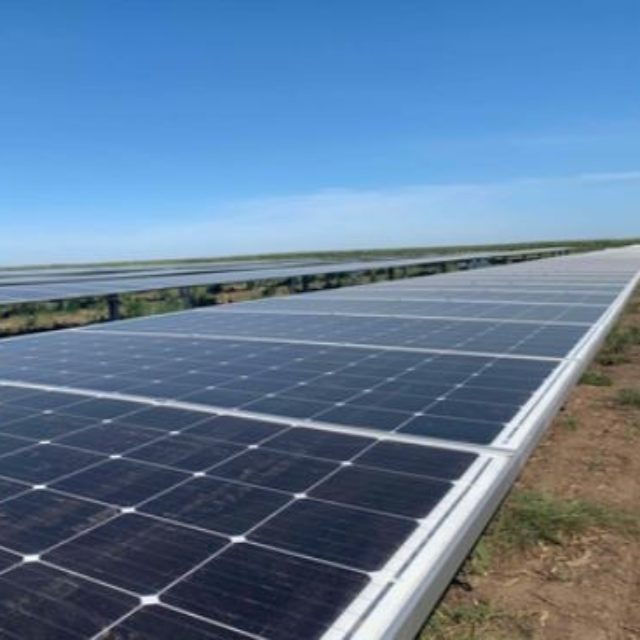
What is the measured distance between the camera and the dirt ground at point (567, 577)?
5.42 m

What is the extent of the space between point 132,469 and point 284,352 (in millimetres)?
5580

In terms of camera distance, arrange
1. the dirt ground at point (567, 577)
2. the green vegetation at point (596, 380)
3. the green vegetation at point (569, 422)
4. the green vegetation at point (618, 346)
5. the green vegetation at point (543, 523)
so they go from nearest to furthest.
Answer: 1. the dirt ground at point (567, 577)
2. the green vegetation at point (543, 523)
3. the green vegetation at point (569, 422)
4. the green vegetation at point (596, 380)
5. the green vegetation at point (618, 346)

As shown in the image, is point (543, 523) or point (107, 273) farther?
point (107, 273)

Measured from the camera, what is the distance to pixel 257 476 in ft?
17.7

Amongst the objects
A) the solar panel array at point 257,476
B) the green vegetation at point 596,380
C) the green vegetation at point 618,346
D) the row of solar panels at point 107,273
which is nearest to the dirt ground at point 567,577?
the solar panel array at point 257,476

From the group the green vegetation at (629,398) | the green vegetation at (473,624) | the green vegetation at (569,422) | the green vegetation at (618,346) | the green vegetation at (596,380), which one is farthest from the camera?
the green vegetation at (618,346)

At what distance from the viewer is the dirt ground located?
5.42 metres

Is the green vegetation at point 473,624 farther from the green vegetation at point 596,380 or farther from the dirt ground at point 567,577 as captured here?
the green vegetation at point 596,380

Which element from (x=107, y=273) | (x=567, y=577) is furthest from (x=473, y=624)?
(x=107, y=273)

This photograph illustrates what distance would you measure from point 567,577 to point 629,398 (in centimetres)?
711

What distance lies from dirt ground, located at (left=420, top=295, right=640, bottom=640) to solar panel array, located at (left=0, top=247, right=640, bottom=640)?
1143 mm

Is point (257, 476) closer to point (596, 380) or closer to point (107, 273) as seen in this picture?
point (596, 380)

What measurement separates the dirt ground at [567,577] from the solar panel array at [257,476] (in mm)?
1143

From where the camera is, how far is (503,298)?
767 inches
